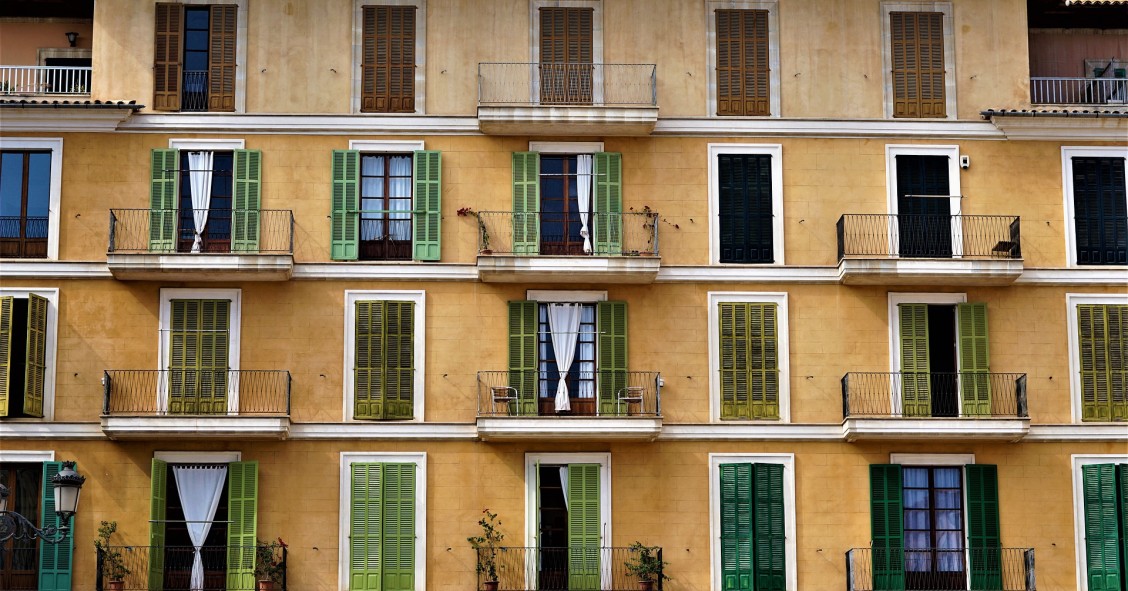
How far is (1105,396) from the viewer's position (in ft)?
113

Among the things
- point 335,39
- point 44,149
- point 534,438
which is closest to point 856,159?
point 534,438

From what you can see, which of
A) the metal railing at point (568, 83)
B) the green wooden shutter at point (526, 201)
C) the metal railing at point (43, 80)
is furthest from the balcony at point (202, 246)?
the metal railing at point (568, 83)

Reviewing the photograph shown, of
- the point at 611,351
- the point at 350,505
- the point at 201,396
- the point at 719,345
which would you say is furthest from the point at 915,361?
the point at 201,396

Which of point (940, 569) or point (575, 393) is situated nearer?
point (940, 569)

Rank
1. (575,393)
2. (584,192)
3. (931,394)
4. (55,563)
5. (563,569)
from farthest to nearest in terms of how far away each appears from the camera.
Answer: (584,192) < (931,394) < (575,393) < (563,569) < (55,563)

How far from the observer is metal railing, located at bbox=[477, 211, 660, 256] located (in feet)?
113

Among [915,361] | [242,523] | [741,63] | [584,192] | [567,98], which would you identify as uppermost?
[741,63]

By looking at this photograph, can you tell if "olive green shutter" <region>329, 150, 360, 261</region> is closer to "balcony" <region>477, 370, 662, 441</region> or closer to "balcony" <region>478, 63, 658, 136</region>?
"balcony" <region>478, 63, 658, 136</region>

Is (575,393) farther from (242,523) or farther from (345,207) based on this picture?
(242,523)

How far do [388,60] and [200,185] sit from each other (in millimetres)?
4557

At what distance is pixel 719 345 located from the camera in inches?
1358

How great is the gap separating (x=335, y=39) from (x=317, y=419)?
307 inches

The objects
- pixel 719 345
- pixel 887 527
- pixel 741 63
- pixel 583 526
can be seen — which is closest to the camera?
pixel 583 526

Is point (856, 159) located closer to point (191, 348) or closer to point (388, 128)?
point (388, 128)
